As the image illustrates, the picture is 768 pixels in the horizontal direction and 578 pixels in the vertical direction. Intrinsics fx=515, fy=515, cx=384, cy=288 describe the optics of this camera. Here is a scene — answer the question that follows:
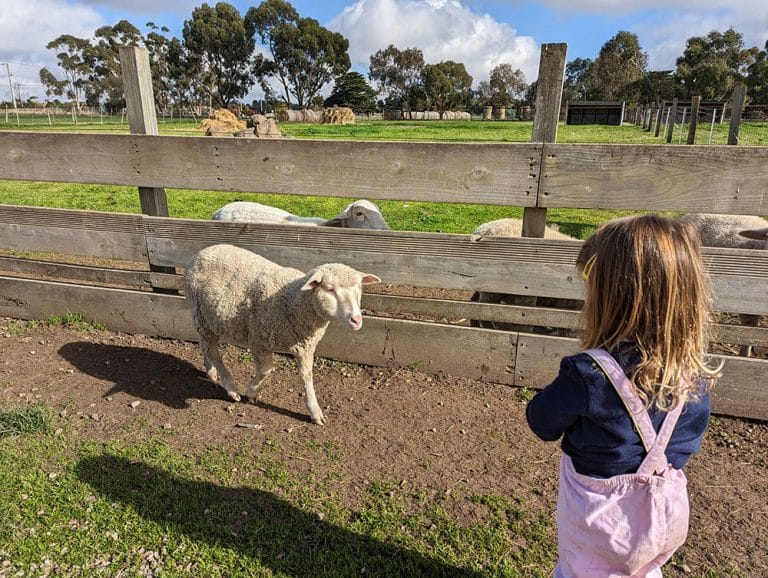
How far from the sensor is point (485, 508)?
287cm

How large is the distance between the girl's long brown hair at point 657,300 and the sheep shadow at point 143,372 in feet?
10.3

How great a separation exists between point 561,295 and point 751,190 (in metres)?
1.33

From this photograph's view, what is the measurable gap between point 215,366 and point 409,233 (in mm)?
1842

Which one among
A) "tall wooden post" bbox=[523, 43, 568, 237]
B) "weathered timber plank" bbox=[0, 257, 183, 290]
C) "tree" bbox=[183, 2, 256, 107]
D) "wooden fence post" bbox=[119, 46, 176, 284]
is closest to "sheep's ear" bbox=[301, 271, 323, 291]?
"tall wooden post" bbox=[523, 43, 568, 237]

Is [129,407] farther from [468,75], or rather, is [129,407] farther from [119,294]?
[468,75]

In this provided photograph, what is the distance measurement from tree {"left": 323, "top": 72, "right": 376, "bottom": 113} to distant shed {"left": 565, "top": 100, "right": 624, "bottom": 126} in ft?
131

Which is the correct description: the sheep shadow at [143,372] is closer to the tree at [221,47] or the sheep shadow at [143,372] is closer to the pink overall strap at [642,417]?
the pink overall strap at [642,417]

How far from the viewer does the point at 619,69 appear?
3083 inches

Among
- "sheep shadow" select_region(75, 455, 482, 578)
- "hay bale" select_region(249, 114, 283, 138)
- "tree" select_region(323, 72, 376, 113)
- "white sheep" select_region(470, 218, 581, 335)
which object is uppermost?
"tree" select_region(323, 72, 376, 113)

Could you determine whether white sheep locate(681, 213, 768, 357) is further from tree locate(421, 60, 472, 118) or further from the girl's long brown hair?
tree locate(421, 60, 472, 118)

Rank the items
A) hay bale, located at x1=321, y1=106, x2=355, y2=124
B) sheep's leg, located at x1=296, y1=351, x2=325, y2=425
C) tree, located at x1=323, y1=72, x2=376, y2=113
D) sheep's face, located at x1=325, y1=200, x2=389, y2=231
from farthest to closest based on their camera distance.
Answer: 1. tree, located at x1=323, y1=72, x2=376, y2=113
2. hay bale, located at x1=321, y1=106, x2=355, y2=124
3. sheep's face, located at x1=325, y1=200, x2=389, y2=231
4. sheep's leg, located at x1=296, y1=351, x2=325, y2=425

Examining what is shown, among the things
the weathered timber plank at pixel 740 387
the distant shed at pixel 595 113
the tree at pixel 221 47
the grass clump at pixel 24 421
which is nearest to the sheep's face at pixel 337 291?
the weathered timber plank at pixel 740 387

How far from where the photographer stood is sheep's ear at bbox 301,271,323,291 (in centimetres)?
324

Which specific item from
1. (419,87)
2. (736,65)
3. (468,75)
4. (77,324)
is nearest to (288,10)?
(419,87)
